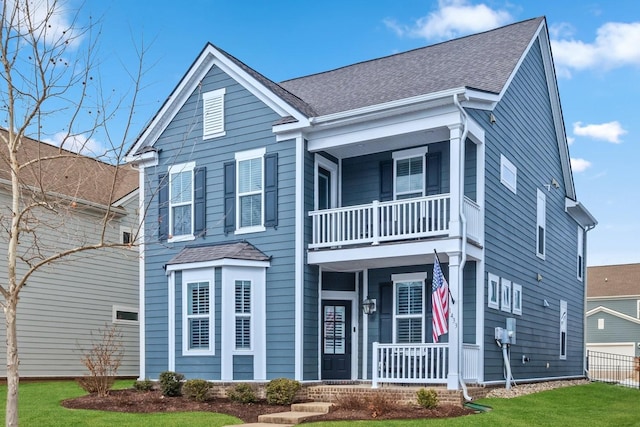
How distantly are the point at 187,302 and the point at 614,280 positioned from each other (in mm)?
39186

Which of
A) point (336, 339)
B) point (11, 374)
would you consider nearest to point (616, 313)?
point (336, 339)

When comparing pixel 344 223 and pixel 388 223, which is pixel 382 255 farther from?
pixel 344 223

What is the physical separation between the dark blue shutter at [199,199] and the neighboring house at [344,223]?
0.03m

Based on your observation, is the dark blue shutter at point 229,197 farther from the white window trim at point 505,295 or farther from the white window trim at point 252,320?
the white window trim at point 505,295

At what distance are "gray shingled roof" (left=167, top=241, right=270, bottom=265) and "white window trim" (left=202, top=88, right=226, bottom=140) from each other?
107 inches

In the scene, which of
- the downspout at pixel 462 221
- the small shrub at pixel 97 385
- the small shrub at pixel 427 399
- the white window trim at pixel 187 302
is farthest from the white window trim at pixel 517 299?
the small shrub at pixel 97 385

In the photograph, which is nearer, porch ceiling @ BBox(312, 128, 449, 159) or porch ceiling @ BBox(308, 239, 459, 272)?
porch ceiling @ BBox(308, 239, 459, 272)

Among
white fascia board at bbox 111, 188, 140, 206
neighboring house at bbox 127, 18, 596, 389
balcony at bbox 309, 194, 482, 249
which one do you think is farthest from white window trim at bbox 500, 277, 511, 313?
white fascia board at bbox 111, 188, 140, 206

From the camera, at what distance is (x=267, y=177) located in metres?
16.8

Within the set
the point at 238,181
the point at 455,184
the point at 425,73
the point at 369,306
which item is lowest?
the point at 369,306

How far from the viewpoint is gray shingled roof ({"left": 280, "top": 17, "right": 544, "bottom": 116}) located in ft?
55.1

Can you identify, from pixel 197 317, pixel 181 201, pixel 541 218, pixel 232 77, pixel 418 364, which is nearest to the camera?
pixel 418 364

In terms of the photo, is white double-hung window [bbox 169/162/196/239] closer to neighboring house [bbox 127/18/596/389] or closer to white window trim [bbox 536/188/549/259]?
neighboring house [bbox 127/18/596/389]

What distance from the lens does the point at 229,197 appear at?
17391 millimetres
